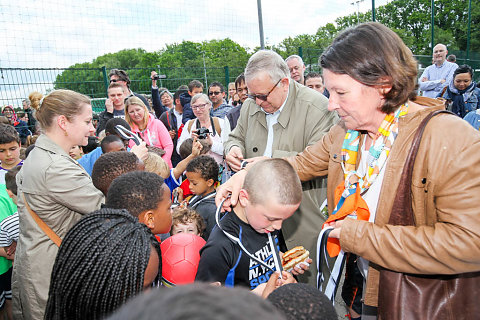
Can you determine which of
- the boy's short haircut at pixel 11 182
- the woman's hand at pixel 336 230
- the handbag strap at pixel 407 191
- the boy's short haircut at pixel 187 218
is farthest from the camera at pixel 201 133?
the handbag strap at pixel 407 191

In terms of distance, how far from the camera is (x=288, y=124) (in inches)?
121

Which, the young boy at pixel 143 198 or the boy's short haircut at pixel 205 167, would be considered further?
the boy's short haircut at pixel 205 167

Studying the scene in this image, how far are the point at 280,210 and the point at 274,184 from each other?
0.16 meters

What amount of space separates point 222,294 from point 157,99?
7.36 m

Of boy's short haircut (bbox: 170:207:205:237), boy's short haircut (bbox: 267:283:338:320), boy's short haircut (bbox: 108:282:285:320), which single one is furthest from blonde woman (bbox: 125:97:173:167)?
boy's short haircut (bbox: 108:282:285:320)

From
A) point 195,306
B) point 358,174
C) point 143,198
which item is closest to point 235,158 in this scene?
point 143,198

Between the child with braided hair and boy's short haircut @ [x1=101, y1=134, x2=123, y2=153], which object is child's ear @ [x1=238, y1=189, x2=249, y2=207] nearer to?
the child with braided hair

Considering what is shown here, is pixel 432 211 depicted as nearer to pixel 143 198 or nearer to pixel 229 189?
pixel 229 189

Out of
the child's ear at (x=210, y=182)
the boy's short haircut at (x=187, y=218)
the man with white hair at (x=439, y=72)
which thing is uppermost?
the man with white hair at (x=439, y=72)

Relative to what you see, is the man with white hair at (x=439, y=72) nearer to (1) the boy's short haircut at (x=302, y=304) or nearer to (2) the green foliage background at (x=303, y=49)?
(2) the green foliage background at (x=303, y=49)

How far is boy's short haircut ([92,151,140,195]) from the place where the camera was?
8.54 ft

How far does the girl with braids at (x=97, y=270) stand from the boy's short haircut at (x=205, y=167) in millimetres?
2098

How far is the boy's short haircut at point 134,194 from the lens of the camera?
2049 millimetres

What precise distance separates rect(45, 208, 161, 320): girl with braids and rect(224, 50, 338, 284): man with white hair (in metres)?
1.53
